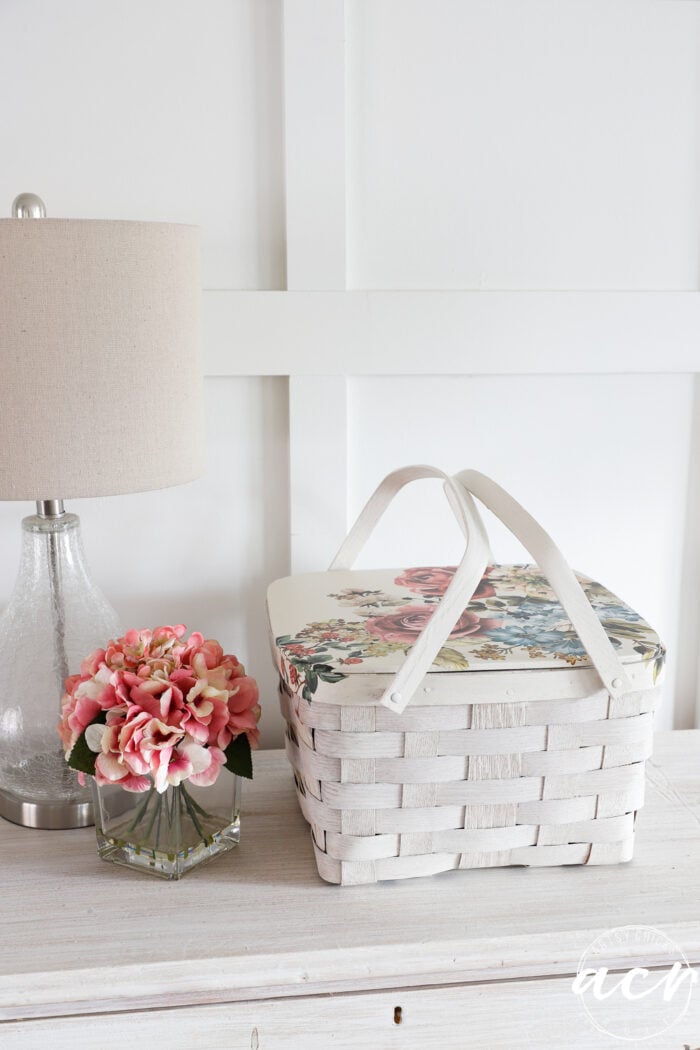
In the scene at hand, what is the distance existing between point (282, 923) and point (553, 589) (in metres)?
0.34

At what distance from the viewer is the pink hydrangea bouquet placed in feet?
2.44

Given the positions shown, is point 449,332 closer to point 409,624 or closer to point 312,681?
point 409,624

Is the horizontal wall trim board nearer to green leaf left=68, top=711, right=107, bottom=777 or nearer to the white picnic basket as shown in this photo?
the white picnic basket

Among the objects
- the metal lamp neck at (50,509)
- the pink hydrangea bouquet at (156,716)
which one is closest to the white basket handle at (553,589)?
the pink hydrangea bouquet at (156,716)

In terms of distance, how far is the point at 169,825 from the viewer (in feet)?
2.64

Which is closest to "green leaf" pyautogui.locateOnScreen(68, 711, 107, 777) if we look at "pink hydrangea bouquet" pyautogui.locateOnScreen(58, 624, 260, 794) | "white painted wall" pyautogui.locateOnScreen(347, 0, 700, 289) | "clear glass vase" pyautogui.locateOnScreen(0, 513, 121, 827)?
"pink hydrangea bouquet" pyautogui.locateOnScreen(58, 624, 260, 794)

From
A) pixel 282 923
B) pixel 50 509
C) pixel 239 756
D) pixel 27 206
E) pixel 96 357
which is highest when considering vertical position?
pixel 27 206

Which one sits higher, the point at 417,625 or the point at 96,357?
the point at 96,357

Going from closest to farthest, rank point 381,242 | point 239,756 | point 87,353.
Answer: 1. point 87,353
2. point 239,756
3. point 381,242

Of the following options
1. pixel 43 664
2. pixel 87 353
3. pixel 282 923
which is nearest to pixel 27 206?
pixel 87 353

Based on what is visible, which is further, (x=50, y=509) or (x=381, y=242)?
(x=381, y=242)

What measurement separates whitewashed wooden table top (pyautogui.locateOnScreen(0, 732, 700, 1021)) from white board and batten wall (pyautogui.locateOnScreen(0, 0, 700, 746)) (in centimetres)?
34

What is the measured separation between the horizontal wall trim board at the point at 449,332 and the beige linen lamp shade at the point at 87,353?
0.86 feet

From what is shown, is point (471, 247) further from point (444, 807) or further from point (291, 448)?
point (444, 807)
